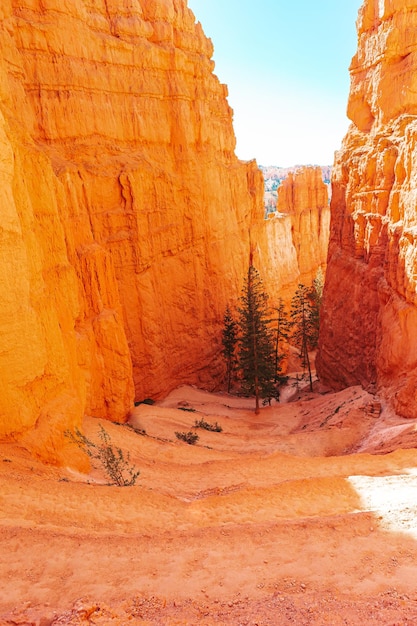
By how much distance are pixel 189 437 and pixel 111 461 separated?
6.07 meters

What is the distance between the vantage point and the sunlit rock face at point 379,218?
1366cm

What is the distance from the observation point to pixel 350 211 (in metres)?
19.6

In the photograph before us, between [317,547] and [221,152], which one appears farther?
[221,152]

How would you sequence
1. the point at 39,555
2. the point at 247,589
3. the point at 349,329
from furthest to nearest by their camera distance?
the point at 349,329, the point at 39,555, the point at 247,589

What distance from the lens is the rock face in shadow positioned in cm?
951

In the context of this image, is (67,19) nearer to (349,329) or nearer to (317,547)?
(349,329)

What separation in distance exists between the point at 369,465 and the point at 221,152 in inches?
976

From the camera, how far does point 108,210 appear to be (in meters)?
19.6

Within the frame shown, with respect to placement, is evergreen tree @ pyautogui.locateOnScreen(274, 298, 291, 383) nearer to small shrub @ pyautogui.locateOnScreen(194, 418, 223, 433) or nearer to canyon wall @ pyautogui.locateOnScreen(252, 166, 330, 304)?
small shrub @ pyautogui.locateOnScreen(194, 418, 223, 433)

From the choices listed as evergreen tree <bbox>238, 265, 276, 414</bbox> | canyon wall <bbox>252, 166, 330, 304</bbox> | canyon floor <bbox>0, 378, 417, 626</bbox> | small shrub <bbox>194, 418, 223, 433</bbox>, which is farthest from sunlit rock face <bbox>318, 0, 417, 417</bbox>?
canyon wall <bbox>252, 166, 330, 304</bbox>

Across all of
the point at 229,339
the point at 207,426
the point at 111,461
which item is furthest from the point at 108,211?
the point at 111,461

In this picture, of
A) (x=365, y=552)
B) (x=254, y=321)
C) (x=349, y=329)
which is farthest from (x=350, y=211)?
(x=365, y=552)

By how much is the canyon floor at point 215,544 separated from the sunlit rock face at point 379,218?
4330 millimetres

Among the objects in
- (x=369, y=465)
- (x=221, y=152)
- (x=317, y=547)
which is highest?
(x=221, y=152)
